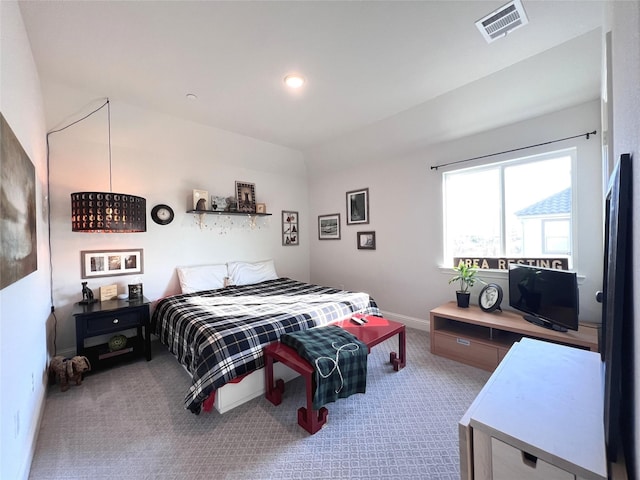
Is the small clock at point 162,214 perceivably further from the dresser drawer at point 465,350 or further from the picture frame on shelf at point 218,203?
the dresser drawer at point 465,350

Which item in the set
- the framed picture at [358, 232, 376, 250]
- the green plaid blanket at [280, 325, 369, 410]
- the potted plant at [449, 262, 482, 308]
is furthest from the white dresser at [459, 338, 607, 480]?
the framed picture at [358, 232, 376, 250]

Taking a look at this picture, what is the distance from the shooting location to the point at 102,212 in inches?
99.3

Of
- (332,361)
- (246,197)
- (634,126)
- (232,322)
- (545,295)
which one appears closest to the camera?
(634,126)

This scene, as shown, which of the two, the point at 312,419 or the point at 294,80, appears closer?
the point at 312,419

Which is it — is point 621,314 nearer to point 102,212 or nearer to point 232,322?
point 232,322

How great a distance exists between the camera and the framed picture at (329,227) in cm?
456

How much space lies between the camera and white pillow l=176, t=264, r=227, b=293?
340cm

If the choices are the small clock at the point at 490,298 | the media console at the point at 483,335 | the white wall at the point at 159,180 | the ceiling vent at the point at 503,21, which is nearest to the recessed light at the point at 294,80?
the ceiling vent at the point at 503,21

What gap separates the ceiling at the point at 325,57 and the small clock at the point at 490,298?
1.76m

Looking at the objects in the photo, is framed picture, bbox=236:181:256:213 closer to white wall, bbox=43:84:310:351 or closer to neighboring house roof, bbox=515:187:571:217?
white wall, bbox=43:84:310:351

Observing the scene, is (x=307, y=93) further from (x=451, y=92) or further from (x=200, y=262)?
(x=200, y=262)

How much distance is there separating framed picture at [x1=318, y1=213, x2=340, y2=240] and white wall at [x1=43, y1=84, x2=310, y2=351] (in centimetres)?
58

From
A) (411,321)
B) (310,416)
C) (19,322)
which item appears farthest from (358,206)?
(19,322)

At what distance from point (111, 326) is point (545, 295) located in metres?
4.04
